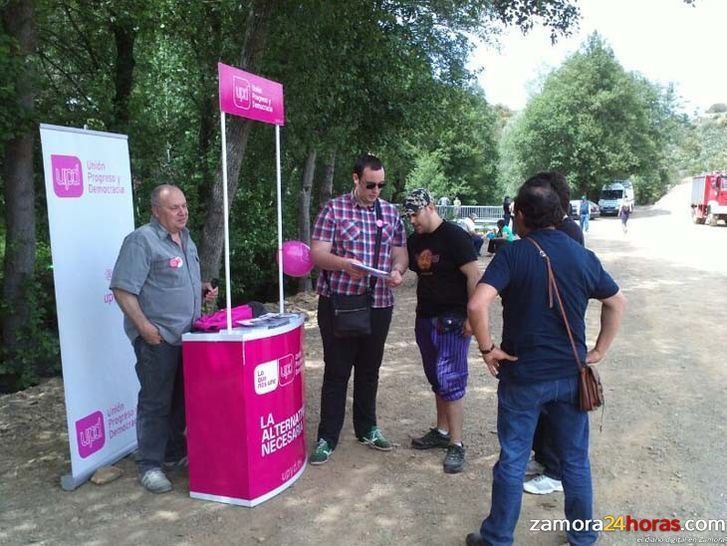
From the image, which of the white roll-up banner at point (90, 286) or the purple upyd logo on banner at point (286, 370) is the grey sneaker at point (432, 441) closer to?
the purple upyd logo on banner at point (286, 370)

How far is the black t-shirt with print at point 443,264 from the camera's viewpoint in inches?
142

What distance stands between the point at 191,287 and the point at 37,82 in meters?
3.12

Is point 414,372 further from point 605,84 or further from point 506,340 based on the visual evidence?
point 605,84

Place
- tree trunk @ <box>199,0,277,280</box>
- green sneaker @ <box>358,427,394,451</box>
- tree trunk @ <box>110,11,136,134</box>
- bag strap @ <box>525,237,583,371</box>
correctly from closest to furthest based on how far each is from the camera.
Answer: bag strap @ <box>525,237,583,371</box> < green sneaker @ <box>358,427,394,451</box> < tree trunk @ <box>199,0,277,280</box> < tree trunk @ <box>110,11,136,134</box>

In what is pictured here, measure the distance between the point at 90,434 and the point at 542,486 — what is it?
9.11 feet

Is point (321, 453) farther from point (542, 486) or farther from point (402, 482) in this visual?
point (542, 486)

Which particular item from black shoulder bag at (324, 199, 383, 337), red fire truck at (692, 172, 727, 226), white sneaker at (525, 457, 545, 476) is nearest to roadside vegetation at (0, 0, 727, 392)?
black shoulder bag at (324, 199, 383, 337)

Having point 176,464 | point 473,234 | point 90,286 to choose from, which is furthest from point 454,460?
point 473,234

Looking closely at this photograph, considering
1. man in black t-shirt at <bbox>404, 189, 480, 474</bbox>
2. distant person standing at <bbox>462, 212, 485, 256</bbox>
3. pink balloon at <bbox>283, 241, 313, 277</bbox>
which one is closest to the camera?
man in black t-shirt at <bbox>404, 189, 480, 474</bbox>

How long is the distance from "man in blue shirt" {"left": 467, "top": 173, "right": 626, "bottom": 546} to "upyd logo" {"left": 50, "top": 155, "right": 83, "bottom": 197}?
2.49m

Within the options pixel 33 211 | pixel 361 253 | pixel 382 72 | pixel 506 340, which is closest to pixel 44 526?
pixel 361 253

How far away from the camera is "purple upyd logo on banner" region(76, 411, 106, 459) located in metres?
3.63

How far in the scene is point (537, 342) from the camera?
264cm

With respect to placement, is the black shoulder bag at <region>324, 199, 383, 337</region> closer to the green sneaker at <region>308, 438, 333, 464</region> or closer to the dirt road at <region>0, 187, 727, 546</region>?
the green sneaker at <region>308, 438, 333, 464</region>
